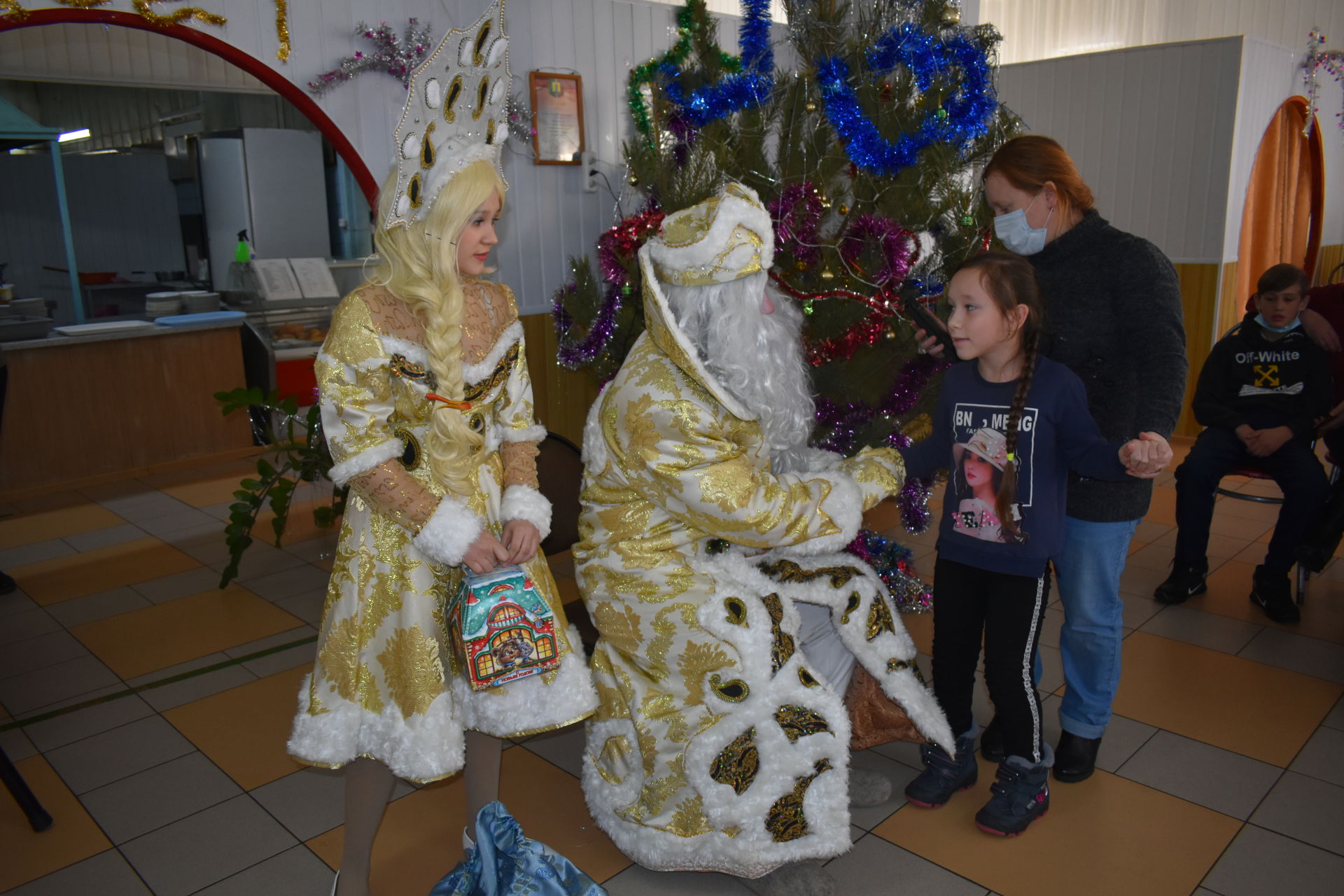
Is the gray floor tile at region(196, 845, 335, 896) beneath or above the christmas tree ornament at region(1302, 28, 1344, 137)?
beneath

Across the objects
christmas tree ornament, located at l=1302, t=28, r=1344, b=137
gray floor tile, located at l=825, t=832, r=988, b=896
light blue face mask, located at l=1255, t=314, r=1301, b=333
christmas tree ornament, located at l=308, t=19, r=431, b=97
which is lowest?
gray floor tile, located at l=825, t=832, r=988, b=896

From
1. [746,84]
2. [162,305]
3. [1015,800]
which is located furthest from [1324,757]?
[162,305]

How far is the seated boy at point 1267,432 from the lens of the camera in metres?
3.42

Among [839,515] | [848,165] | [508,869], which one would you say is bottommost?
[508,869]

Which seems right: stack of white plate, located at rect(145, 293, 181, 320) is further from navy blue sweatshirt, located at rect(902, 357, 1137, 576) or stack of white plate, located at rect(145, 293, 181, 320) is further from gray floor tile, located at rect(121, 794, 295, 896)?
navy blue sweatshirt, located at rect(902, 357, 1137, 576)

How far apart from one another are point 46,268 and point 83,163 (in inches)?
53.0

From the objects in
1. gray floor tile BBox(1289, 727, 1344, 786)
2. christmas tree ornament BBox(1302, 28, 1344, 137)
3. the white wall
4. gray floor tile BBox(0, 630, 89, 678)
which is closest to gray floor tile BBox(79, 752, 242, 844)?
gray floor tile BBox(0, 630, 89, 678)

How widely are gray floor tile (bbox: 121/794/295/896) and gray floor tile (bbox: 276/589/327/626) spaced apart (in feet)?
3.96

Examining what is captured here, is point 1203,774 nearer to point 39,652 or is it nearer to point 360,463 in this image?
point 360,463

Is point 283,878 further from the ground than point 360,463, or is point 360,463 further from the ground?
point 360,463

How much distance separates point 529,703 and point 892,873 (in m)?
0.91

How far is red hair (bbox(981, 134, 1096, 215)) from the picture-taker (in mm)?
2152

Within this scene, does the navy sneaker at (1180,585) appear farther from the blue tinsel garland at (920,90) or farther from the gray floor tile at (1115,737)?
the blue tinsel garland at (920,90)

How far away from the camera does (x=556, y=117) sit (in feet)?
14.4
